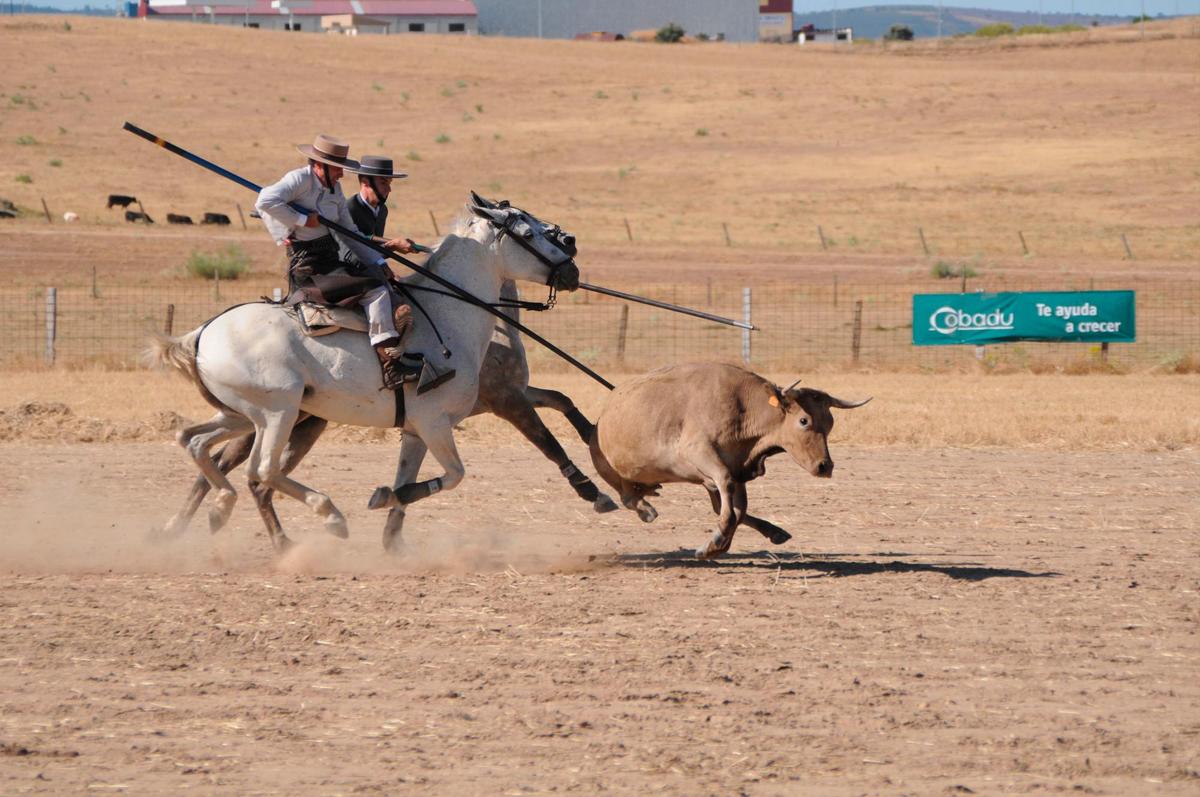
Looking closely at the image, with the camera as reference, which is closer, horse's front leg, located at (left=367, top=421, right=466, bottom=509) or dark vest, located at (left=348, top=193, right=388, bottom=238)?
horse's front leg, located at (left=367, top=421, right=466, bottom=509)

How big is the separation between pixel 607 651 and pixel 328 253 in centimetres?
336

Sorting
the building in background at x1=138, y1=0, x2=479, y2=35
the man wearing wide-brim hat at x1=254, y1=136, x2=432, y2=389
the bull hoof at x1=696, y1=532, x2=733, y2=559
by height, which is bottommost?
the bull hoof at x1=696, y1=532, x2=733, y2=559

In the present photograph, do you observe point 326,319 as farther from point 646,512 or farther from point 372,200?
point 646,512

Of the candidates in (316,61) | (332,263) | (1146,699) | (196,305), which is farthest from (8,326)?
(316,61)

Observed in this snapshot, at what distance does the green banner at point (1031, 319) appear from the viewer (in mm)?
23266

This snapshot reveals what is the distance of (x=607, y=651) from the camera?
7273 millimetres

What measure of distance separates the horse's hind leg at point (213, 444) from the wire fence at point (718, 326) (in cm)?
1240

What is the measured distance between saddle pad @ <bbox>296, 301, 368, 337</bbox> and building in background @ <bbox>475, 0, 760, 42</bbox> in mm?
104160

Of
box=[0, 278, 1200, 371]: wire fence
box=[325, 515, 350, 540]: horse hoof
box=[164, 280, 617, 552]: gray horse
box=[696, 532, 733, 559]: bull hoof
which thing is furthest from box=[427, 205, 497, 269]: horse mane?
box=[0, 278, 1200, 371]: wire fence

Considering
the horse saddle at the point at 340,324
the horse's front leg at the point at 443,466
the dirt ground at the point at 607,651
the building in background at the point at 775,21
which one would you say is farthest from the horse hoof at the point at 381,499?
the building in background at the point at 775,21

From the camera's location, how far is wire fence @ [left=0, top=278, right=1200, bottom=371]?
23156 millimetres

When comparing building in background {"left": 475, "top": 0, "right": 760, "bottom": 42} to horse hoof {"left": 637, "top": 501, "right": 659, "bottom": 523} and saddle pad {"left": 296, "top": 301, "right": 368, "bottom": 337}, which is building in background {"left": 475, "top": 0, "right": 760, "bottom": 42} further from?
saddle pad {"left": 296, "top": 301, "right": 368, "bottom": 337}

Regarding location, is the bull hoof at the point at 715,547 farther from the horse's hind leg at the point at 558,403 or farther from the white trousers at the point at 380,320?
the white trousers at the point at 380,320

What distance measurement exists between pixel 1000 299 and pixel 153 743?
757 inches
